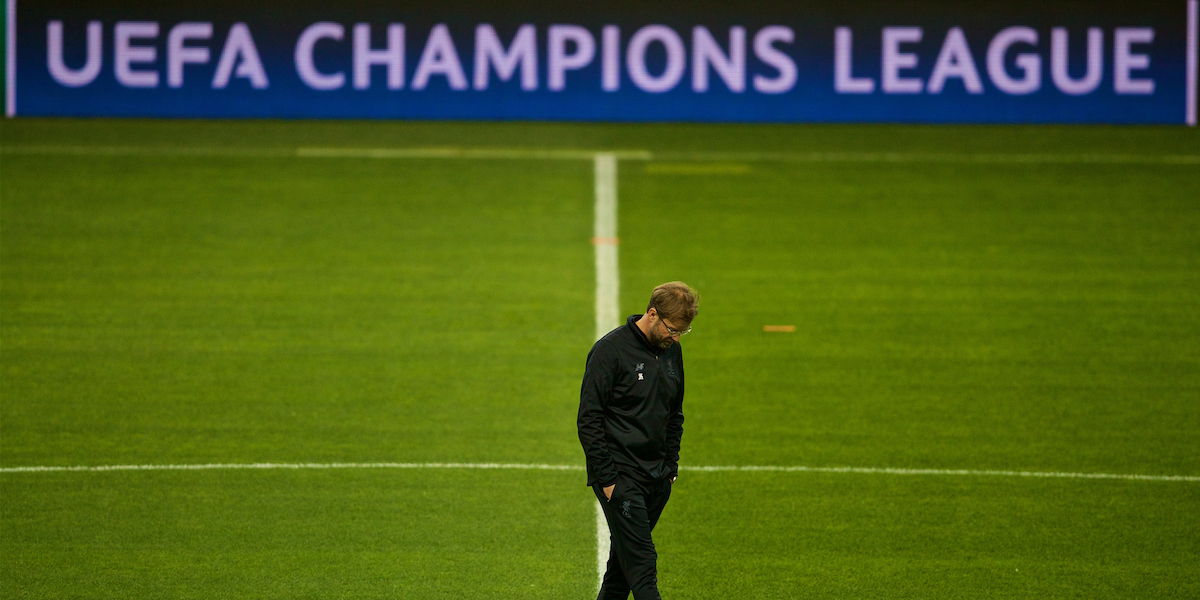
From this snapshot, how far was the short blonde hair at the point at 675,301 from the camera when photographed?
6.46m

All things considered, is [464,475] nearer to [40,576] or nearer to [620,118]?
[40,576]

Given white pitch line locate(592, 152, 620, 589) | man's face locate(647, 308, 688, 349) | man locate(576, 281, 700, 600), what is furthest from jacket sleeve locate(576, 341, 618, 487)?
white pitch line locate(592, 152, 620, 589)

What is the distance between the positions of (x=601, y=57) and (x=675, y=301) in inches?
567

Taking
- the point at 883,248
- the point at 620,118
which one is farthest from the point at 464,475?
the point at 620,118

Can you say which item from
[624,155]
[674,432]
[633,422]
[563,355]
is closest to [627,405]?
[633,422]

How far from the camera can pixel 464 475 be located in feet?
33.8

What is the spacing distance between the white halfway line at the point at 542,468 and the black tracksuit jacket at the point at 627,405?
3752mm

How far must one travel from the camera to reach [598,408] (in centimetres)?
662

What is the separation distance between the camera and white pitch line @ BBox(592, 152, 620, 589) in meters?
14.2

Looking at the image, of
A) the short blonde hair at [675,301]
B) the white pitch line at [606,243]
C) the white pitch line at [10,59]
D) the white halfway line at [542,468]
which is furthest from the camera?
the white pitch line at [10,59]

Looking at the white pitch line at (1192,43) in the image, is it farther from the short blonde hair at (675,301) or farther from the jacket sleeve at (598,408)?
the jacket sleeve at (598,408)

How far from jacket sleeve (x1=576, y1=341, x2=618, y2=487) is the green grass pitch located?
1.99 metres

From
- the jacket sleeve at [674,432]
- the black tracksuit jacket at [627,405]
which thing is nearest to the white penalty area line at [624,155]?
the jacket sleeve at [674,432]

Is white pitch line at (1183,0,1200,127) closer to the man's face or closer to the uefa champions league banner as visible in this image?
the uefa champions league banner
